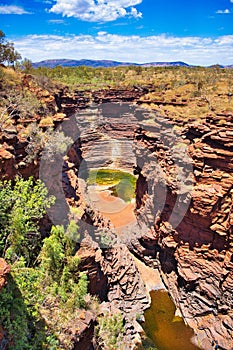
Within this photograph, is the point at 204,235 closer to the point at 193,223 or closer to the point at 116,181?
the point at 193,223

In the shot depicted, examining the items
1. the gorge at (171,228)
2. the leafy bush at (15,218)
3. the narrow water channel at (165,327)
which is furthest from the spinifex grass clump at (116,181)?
the leafy bush at (15,218)

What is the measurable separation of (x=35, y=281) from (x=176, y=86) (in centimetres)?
3216

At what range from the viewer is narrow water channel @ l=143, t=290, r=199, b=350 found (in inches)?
652

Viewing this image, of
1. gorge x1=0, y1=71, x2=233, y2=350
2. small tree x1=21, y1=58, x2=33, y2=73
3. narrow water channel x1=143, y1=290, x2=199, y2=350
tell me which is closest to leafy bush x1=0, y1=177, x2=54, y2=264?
gorge x1=0, y1=71, x2=233, y2=350

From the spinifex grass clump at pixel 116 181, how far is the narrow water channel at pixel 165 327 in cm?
1507

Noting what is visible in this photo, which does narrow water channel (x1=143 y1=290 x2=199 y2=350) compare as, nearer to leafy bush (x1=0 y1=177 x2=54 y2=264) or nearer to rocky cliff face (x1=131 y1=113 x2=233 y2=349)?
rocky cliff face (x1=131 y1=113 x2=233 y2=349)

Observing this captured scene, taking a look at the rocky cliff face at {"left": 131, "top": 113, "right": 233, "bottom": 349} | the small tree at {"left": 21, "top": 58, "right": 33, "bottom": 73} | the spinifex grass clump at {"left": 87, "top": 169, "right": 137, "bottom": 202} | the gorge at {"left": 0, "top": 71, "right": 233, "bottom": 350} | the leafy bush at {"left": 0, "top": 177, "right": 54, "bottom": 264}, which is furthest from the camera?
the spinifex grass clump at {"left": 87, "top": 169, "right": 137, "bottom": 202}

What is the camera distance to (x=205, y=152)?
17.5 m

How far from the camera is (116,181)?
125 feet

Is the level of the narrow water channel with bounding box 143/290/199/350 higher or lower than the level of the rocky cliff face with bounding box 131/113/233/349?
lower

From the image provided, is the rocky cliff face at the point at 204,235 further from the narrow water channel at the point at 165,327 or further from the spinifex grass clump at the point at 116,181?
the spinifex grass clump at the point at 116,181

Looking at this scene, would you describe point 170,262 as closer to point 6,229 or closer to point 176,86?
point 6,229

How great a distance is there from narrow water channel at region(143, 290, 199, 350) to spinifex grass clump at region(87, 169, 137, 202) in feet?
49.4

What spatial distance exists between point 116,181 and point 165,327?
22.5 meters
